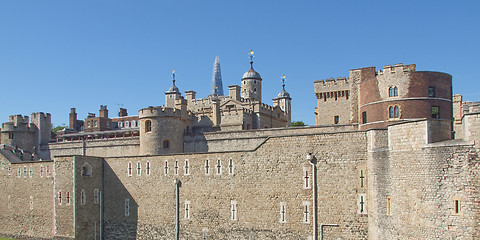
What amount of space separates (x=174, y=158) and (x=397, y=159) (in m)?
18.4

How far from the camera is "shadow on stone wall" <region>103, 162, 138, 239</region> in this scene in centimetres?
4144

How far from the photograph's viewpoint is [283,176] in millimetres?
33438

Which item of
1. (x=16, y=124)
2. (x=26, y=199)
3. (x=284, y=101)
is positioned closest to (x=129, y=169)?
(x=26, y=199)

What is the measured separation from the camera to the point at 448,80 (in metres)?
33.1

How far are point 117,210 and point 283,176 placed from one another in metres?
16.7

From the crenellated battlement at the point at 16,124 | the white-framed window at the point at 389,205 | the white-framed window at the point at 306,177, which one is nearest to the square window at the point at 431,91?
the white-framed window at the point at 389,205

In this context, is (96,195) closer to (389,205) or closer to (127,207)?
(127,207)

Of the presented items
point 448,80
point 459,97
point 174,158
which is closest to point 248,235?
point 174,158

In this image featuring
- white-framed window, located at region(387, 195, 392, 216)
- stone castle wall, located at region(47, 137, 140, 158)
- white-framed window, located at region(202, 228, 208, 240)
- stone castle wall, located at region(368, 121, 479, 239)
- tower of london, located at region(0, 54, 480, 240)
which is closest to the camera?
stone castle wall, located at region(368, 121, 479, 239)

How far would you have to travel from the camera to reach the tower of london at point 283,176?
25344mm

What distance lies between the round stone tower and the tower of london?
12 centimetres

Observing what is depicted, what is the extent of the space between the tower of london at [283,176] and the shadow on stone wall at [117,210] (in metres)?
0.12

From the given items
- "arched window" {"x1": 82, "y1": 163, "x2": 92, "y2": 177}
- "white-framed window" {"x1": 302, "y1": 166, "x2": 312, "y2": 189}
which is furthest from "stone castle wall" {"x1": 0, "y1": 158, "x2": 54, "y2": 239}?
"white-framed window" {"x1": 302, "y1": 166, "x2": 312, "y2": 189}

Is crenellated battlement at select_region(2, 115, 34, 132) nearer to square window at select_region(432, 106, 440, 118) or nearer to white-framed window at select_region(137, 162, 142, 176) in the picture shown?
white-framed window at select_region(137, 162, 142, 176)
